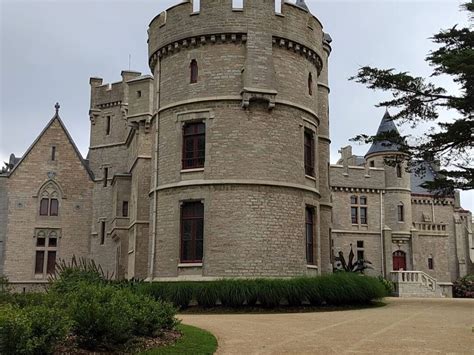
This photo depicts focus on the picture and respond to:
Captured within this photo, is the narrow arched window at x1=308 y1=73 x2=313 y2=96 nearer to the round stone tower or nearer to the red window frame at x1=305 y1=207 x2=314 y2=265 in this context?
the round stone tower

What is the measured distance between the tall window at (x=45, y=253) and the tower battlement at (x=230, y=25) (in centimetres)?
1799

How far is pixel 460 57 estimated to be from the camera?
1886 centimetres

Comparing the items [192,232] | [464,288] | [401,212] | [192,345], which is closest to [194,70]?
[192,232]

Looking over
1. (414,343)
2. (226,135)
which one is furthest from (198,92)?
(414,343)

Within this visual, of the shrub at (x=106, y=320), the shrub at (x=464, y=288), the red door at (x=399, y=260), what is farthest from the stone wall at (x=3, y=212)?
the shrub at (x=464, y=288)

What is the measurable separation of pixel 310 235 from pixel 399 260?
826 inches

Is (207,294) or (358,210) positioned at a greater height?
(358,210)

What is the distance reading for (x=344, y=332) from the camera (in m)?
11.8

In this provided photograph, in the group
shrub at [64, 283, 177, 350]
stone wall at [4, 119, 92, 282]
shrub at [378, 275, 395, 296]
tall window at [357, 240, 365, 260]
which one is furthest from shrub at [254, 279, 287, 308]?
tall window at [357, 240, 365, 260]

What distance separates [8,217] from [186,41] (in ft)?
64.9

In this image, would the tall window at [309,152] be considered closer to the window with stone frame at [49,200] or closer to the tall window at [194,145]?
the tall window at [194,145]

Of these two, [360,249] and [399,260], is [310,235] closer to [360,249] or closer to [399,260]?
[360,249]

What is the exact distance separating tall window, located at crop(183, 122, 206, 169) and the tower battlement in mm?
3045

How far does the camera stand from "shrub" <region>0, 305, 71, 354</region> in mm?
7746
